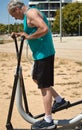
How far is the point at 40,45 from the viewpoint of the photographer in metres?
5.51

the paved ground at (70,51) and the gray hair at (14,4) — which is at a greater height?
the gray hair at (14,4)

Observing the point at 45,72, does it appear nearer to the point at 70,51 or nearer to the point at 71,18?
the point at 70,51

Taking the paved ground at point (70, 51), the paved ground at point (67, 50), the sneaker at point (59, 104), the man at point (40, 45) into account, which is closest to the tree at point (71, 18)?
the paved ground at point (67, 50)

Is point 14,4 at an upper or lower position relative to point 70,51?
upper

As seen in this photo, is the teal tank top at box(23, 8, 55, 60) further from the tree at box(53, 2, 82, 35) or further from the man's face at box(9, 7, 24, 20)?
the tree at box(53, 2, 82, 35)

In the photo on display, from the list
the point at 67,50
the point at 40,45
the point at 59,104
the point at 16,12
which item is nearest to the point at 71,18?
the point at 67,50

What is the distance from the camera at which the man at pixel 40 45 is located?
534 centimetres

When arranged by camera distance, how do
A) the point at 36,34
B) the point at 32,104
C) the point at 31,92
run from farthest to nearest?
the point at 31,92 < the point at 32,104 < the point at 36,34

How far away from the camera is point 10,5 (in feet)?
17.6

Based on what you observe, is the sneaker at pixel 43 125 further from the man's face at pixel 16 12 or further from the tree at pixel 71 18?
the tree at pixel 71 18

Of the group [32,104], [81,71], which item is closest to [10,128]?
[32,104]

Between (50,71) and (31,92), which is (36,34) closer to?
(50,71)

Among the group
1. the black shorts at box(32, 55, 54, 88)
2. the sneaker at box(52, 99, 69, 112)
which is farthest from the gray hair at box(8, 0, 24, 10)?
the sneaker at box(52, 99, 69, 112)

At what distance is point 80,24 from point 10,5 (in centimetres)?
8875
